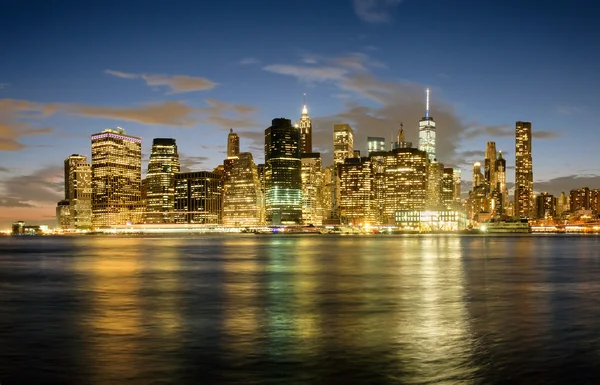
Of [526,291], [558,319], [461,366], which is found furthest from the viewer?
[526,291]

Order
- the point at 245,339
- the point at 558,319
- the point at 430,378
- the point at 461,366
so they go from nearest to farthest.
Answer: the point at 430,378 → the point at 461,366 → the point at 245,339 → the point at 558,319

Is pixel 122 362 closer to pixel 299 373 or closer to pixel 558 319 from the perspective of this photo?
pixel 299 373

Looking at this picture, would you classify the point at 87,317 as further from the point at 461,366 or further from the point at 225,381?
the point at 461,366

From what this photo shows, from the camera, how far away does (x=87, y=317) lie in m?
37.7

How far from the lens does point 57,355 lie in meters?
26.5

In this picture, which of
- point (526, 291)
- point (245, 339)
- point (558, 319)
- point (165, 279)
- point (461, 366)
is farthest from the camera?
point (165, 279)

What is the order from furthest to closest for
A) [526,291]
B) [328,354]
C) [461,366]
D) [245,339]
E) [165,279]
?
[165,279], [526,291], [245,339], [328,354], [461,366]

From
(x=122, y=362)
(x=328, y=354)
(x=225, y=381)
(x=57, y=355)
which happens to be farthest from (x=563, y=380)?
(x=57, y=355)

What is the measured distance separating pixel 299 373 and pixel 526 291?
33865 mm

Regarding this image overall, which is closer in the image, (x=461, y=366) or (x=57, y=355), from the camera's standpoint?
(x=461, y=366)

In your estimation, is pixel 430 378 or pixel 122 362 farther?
pixel 122 362

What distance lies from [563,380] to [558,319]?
1497 cm

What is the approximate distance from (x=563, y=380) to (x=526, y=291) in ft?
100

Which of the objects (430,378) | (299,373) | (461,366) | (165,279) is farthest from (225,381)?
(165,279)
